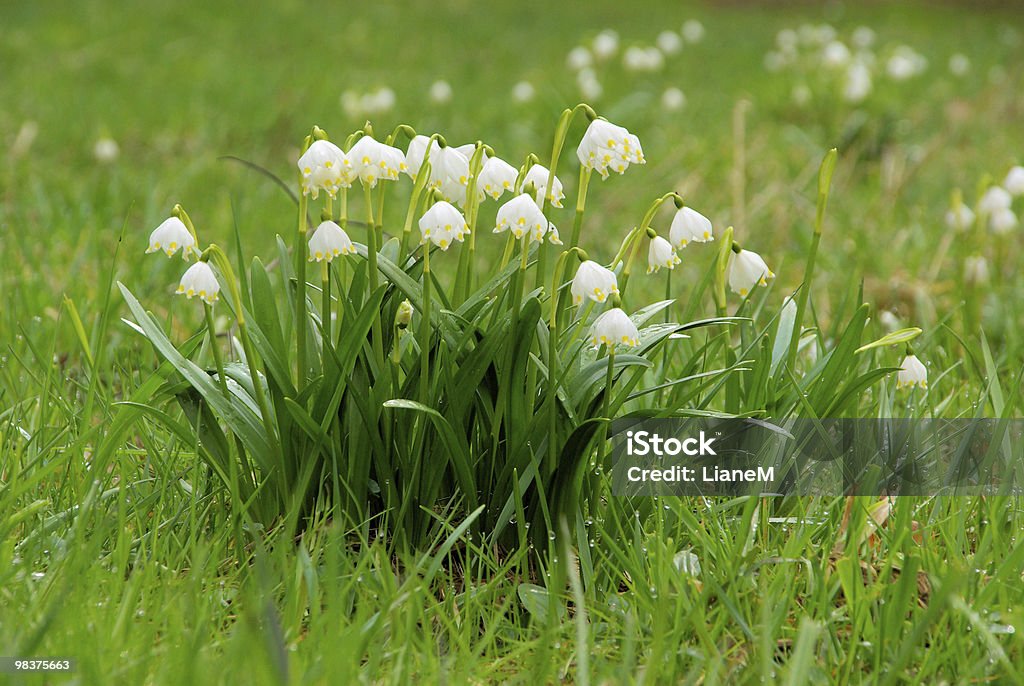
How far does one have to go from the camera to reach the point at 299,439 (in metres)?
1.70

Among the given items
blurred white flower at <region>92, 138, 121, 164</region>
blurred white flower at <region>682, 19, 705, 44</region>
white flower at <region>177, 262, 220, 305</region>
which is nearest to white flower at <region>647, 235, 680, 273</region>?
white flower at <region>177, 262, 220, 305</region>

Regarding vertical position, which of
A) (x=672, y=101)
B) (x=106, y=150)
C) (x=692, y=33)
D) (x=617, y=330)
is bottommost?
(x=617, y=330)

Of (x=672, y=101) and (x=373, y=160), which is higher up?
(x=672, y=101)

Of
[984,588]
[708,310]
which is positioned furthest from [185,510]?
[708,310]

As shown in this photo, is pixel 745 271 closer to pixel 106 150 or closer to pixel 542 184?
pixel 542 184

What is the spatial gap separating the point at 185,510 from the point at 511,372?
66 centimetres

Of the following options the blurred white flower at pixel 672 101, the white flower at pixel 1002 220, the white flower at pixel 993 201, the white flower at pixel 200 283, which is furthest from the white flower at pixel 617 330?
the blurred white flower at pixel 672 101

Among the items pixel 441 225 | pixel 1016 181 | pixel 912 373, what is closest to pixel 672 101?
pixel 1016 181

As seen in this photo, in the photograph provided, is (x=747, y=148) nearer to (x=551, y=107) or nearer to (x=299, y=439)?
(x=551, y=107)

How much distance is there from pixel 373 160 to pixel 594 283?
386 mm

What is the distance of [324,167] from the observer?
1499mm

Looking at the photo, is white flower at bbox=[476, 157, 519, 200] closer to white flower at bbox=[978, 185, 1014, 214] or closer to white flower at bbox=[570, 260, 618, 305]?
white flower at bbox=[570, 260, 618, 305]

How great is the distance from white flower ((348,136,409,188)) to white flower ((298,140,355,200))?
0.01m

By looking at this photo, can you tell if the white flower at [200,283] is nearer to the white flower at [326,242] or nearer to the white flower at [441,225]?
the white flower at [326,242]
